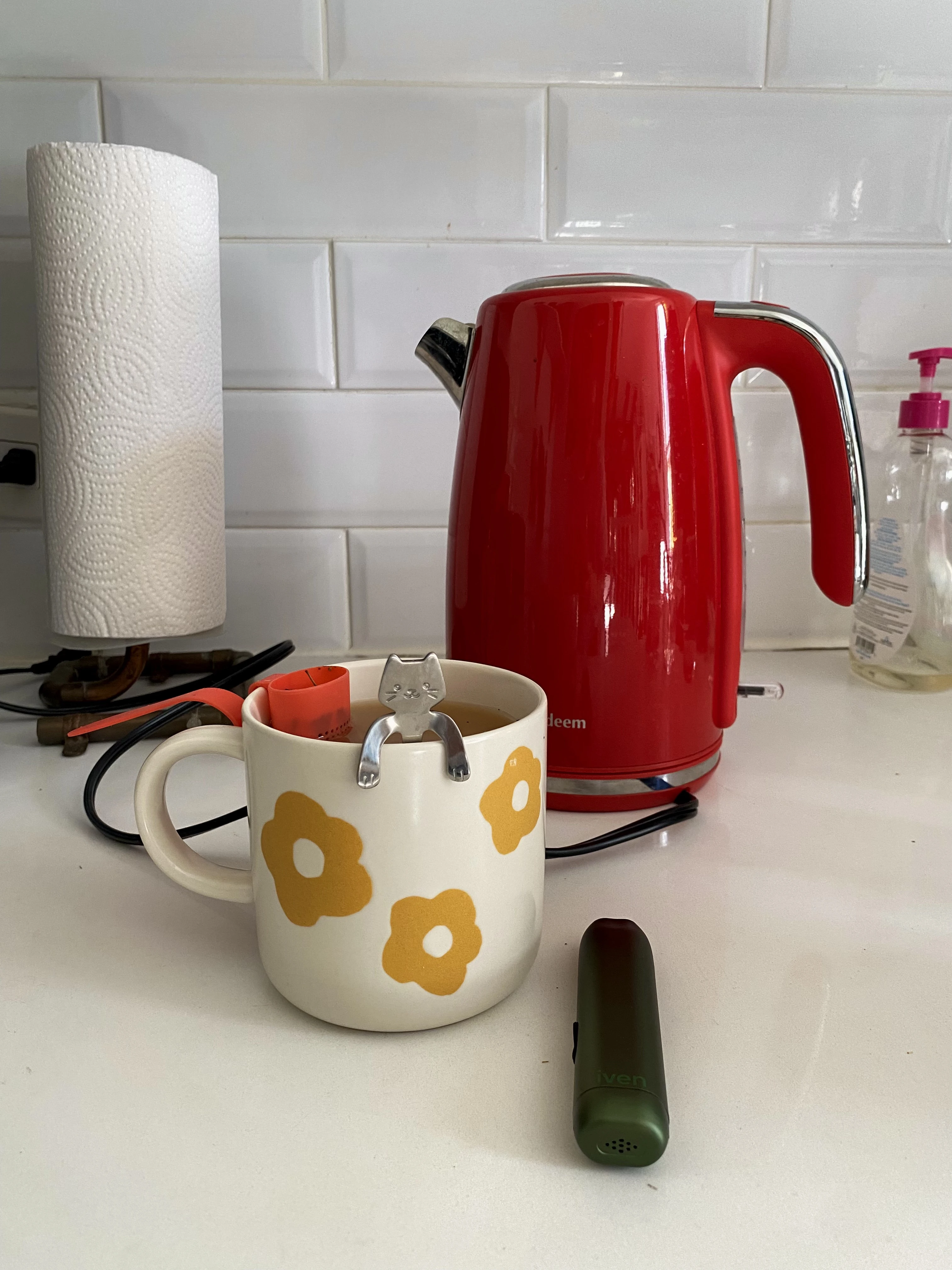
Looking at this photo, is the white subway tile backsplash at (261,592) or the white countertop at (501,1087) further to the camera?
the white subway tile backsplash at (261,592)

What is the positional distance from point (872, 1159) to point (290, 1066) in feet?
0.54

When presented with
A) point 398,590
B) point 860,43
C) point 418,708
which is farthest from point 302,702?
point 860,43

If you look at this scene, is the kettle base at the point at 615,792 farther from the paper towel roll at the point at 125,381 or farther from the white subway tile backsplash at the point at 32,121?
the white subway tile backsplash at the point at 32,121

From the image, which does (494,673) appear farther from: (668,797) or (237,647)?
(237,647)

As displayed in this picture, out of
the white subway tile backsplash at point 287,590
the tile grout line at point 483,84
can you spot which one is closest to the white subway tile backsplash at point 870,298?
the tile grout line at point 483,84

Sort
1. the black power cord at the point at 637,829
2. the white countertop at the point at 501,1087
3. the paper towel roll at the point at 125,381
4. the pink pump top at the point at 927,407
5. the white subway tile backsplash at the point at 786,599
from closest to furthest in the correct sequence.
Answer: the white countertop at the point at 501,1087 < the black power cord at the point at 637,829 < the paper towel roll at the point at 125,381 < the pink pump top at the point at 927,407 < the white subway tile backsplash at the point at 786,599

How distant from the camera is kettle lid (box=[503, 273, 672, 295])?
407 millimetres

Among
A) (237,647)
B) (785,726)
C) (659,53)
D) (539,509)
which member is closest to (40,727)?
(237,647)

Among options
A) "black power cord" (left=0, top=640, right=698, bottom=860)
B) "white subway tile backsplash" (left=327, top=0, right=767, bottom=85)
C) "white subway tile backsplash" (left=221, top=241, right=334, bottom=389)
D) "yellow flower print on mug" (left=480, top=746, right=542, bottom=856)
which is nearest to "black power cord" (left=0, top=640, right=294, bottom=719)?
"black power cord" (left=0, top=640, right=698, bottom=860)

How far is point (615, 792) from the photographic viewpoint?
17.3 inches

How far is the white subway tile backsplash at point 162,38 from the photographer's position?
0.62 m

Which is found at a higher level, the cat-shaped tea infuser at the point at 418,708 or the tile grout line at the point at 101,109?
the tile grout line at the point at 101,109

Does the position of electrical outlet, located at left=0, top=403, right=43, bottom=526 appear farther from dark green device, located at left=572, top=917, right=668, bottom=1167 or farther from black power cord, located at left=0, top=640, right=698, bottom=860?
dark green device, located at left=572, top=917, right=668, bottom=1167

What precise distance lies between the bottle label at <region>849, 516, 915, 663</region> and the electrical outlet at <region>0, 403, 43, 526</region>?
608 mm
